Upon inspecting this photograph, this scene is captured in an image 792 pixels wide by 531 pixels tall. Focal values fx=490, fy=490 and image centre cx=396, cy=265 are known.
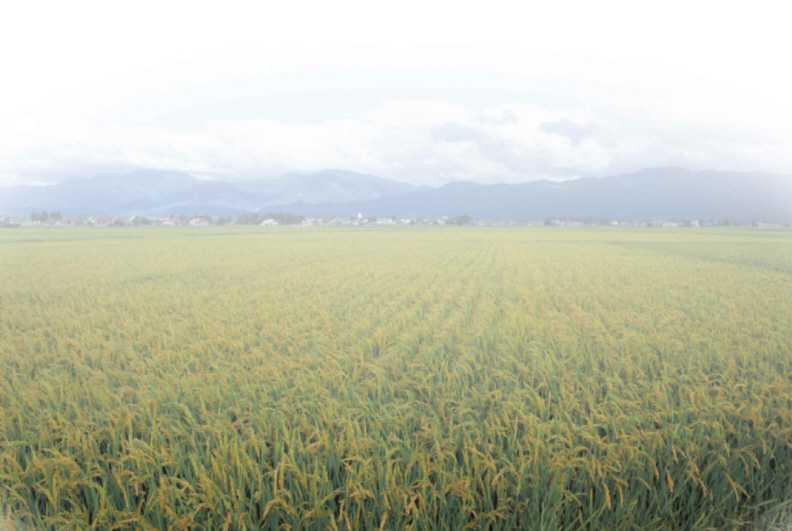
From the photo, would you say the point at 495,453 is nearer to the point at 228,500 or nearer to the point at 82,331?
the point at 228,500

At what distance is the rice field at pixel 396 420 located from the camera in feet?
8.79

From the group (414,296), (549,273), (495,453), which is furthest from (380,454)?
(549,273)

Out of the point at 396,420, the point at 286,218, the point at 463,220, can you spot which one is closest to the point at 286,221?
the point at 286,218

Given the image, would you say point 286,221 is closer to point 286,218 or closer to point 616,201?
point 286,218

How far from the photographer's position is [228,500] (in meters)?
2.66

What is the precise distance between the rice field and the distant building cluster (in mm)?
49817

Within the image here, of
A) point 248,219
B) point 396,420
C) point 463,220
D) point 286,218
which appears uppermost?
point 286,218

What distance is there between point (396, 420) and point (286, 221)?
8987 cm

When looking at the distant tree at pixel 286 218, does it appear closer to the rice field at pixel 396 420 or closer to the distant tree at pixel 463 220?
the distant tree at pixel 463 220

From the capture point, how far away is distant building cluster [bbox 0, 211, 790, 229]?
62.0 m

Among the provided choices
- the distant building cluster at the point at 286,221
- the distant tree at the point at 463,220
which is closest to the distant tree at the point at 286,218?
the distant building cluster at the point at 286,221

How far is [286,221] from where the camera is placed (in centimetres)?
9044

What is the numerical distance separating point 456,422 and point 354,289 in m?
7.24

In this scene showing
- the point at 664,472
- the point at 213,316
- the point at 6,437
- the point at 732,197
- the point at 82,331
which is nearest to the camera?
the point at 664,472
